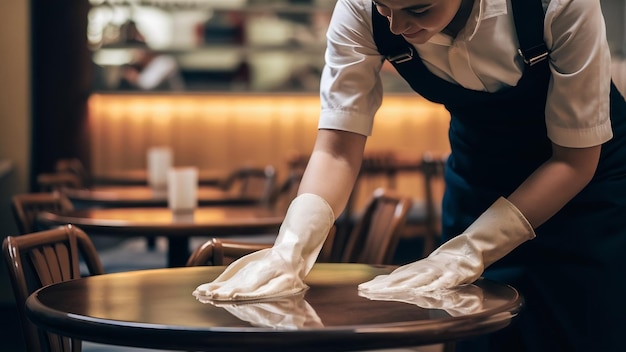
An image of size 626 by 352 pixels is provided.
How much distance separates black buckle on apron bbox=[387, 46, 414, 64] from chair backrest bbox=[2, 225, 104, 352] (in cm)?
83

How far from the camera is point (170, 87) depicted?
689 centimetres

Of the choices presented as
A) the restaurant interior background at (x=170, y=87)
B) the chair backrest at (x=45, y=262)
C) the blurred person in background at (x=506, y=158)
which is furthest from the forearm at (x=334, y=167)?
the restaurant interior background at (x=170, y=87)

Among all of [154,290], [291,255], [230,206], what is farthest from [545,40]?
[230,206]

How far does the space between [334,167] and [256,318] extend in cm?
57

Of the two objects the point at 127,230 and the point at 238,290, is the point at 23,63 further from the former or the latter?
the point at 238,290

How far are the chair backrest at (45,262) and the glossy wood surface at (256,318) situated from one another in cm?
29

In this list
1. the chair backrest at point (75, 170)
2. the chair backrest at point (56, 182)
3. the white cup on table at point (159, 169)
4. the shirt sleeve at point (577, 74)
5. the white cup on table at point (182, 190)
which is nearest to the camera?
the shirt sleeve at point (577, 74)

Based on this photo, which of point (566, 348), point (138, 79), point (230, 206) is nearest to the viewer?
point (566, 348)

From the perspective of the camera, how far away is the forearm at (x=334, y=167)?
1.69 metres

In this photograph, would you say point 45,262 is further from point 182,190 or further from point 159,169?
point 159,169

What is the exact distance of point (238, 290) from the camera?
4.52 ft

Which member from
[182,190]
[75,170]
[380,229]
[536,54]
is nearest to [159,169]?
[182,190]

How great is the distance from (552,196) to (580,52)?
0.25m

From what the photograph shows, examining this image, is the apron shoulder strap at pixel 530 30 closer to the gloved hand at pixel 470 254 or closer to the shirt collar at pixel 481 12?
the shirt collar at pixel 481 12
